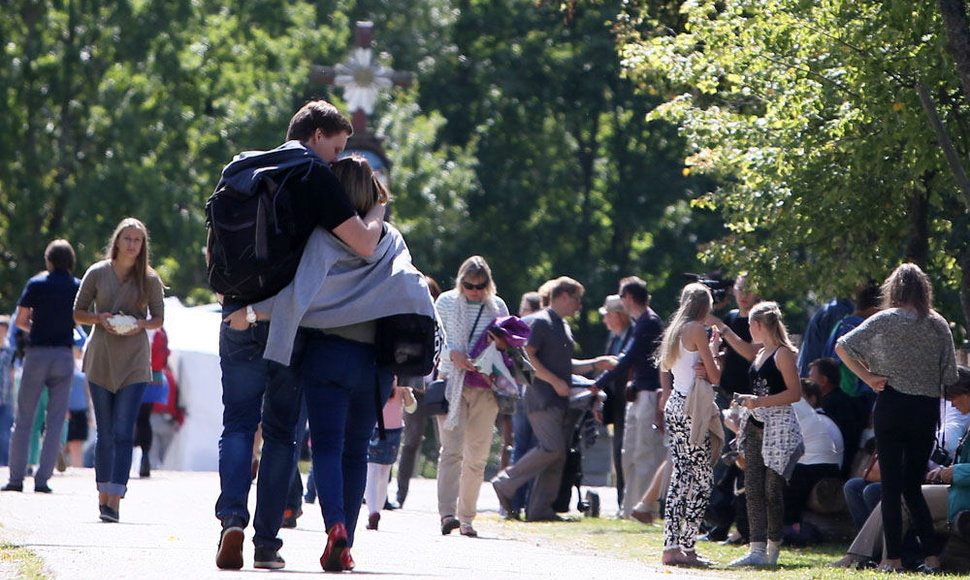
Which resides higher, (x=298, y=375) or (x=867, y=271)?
(x=867, y=271)

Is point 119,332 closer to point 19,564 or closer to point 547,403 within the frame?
point 19,564

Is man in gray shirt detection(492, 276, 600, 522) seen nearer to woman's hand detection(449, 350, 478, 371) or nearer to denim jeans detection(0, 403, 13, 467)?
woman's hand detection(449, 350, 478, 371)

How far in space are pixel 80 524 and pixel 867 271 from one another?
5899 millimetres

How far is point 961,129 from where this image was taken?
1104 centimetres

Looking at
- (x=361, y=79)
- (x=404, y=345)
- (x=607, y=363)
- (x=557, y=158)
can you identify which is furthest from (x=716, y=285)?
(x=557, y=158)

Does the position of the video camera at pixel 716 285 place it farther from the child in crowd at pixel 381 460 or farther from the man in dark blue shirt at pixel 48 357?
the man in dark blue shirt at pixel 48 357

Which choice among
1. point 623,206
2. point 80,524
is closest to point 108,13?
point 623,206

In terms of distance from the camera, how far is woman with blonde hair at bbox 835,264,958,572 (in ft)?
32.2

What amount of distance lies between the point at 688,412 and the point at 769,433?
1.66ft

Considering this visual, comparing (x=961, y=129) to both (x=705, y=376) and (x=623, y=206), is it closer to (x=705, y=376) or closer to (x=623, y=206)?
(x=705, y=376)

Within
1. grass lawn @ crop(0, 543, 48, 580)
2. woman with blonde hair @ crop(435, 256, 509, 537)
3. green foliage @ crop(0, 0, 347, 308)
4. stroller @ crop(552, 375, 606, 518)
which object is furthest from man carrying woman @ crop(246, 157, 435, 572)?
green foliage @ crop(0, 0, 347, 308)

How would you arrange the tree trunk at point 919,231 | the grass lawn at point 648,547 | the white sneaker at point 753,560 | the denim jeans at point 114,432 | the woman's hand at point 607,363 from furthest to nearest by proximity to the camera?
1. the woman's hand at point 607,363
2. the tree trunk at point 919,231
3. the denim jeans at point 114,432
4. the white sneaker at point 753,560
5. the grass lawn at point 648,547

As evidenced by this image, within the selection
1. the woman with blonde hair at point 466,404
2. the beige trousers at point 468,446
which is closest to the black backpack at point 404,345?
the woman with blonde hair at point 466,404

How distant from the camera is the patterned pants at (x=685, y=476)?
34.1ft
